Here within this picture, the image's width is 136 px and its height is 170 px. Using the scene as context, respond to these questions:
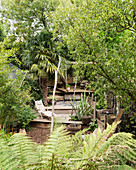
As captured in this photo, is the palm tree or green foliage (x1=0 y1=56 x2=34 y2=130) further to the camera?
the palm tree

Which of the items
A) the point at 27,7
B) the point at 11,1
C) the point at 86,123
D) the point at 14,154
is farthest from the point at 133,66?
the point at 11,1

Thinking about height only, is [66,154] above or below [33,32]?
below

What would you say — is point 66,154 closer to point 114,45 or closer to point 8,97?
point 114,45

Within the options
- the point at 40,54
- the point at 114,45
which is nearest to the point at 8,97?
the point at 114,45

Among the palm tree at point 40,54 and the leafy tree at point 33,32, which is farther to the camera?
the palm tree at point 40,54

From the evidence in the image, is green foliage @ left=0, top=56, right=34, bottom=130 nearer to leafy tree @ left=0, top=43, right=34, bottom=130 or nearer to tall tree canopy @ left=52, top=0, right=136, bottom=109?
leafy tree @ left=0, top=43, right=34, bottom=130

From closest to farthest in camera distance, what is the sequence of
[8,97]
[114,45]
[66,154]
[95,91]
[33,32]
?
[66,154] → [114,45] → [95,91] → [8,97] → [33,32]

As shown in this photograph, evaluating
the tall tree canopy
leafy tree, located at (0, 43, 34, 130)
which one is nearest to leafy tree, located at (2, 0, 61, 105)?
leafy tree, located at (0, 43, 34, 130)

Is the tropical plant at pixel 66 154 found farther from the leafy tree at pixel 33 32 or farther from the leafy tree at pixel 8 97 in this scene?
the leafy tree at pixel 33 32

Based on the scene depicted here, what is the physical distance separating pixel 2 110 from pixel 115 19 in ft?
9.21

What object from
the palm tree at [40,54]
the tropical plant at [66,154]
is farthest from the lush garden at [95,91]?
the palm tree at [40,54]

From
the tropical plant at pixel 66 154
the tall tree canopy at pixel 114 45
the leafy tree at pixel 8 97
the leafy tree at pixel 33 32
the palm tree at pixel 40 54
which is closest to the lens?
the tropical plant at pixel 66 154

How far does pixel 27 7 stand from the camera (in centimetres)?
670

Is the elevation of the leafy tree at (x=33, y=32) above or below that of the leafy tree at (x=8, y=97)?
above
